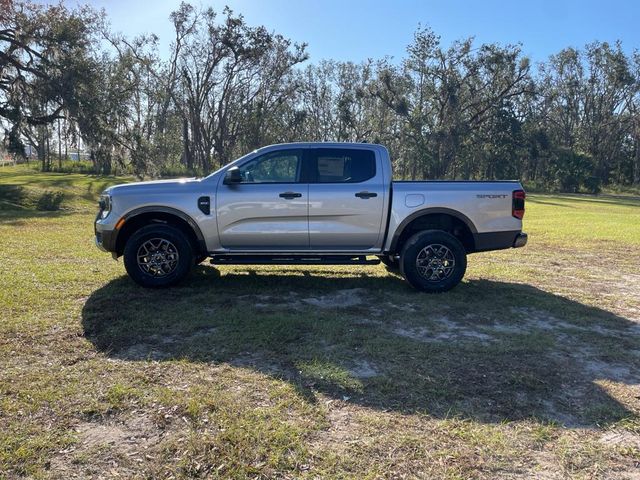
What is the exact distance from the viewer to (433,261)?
6.64 m

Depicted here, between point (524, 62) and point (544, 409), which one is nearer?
point (544, 409)

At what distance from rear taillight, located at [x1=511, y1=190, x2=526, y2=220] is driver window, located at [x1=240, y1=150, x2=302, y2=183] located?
2.92 meters

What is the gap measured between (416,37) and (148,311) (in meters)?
42.3

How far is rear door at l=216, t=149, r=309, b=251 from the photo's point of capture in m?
6.44

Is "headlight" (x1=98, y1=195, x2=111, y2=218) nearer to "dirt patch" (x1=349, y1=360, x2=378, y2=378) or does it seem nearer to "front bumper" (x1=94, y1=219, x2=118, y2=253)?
"front bumper" (x1=94, y1=219, x2=118, y2=253)

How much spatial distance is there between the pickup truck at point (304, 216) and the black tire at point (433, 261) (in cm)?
1

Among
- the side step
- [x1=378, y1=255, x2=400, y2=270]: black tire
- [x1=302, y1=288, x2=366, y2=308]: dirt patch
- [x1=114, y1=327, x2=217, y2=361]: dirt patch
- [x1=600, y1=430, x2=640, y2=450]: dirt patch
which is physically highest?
the side step

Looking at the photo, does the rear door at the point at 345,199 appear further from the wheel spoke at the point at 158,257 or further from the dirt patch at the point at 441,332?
the wheel spoke at the point at 158,257

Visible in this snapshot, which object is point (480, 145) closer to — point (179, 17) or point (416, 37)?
point (416, 37)

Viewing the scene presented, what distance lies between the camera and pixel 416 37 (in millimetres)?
42438

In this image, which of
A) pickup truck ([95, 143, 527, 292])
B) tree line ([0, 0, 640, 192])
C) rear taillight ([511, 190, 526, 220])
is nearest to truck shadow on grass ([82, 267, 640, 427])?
pickup truck ([95, 143, 527, 292])

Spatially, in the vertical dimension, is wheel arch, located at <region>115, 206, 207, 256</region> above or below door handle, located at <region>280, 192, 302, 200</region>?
below

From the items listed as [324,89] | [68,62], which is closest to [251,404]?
[68,62]

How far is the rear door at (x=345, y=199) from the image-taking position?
6500 millimetres
